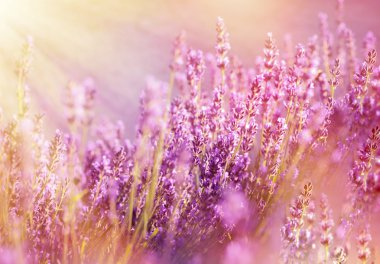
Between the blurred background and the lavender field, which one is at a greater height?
the blurred background

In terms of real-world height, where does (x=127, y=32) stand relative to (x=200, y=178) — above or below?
above

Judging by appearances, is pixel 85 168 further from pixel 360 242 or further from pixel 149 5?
pixel 149 5

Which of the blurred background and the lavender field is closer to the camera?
the lavender field

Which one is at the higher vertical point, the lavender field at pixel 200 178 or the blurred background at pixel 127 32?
the blurred background at pixel 127 32

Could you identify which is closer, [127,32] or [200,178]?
[200,178]

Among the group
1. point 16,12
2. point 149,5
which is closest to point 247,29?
point 149,5
